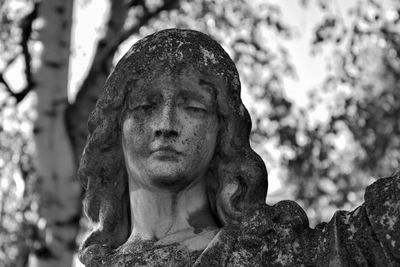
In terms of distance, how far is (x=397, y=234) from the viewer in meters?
4.80

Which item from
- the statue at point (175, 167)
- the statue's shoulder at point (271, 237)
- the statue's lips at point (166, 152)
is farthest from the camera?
the statue's lips at point (166, 152)

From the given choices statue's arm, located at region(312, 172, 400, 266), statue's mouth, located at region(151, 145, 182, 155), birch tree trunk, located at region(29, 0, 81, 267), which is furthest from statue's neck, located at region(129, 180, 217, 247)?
birch tree trunk, located at region(29, 0, 81, 267)

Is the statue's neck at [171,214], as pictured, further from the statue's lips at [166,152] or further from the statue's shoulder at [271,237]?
the statue's shoulder at [271,237]

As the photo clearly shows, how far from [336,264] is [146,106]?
1268 millimetres

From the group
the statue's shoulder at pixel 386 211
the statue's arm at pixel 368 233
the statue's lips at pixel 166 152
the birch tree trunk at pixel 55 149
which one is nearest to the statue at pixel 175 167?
the statue's lips at pixel 166 152

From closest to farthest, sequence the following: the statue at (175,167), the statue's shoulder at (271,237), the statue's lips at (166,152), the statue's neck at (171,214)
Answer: the statue's shoulder at (271,237), the statue at (175,167), the statue's lips at (166,152), the statue's neck at (171,214)

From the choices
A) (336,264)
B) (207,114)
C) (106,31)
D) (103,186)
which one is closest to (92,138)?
(103,186)

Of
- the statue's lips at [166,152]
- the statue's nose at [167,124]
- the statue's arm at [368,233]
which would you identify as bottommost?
the statue's arm at [368,233]

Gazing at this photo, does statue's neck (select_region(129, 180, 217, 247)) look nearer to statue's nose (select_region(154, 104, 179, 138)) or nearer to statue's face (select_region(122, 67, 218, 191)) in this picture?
statue's face (select_region(122, 67, 218, 191))

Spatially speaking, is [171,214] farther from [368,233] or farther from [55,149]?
[55,149]

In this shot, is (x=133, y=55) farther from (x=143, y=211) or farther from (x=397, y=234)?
(x=397, y=234)

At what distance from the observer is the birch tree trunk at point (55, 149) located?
41.1ft

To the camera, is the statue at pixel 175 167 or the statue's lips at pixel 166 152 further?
the statue's lips at pixel 166 152

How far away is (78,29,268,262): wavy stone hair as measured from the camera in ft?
18.6
